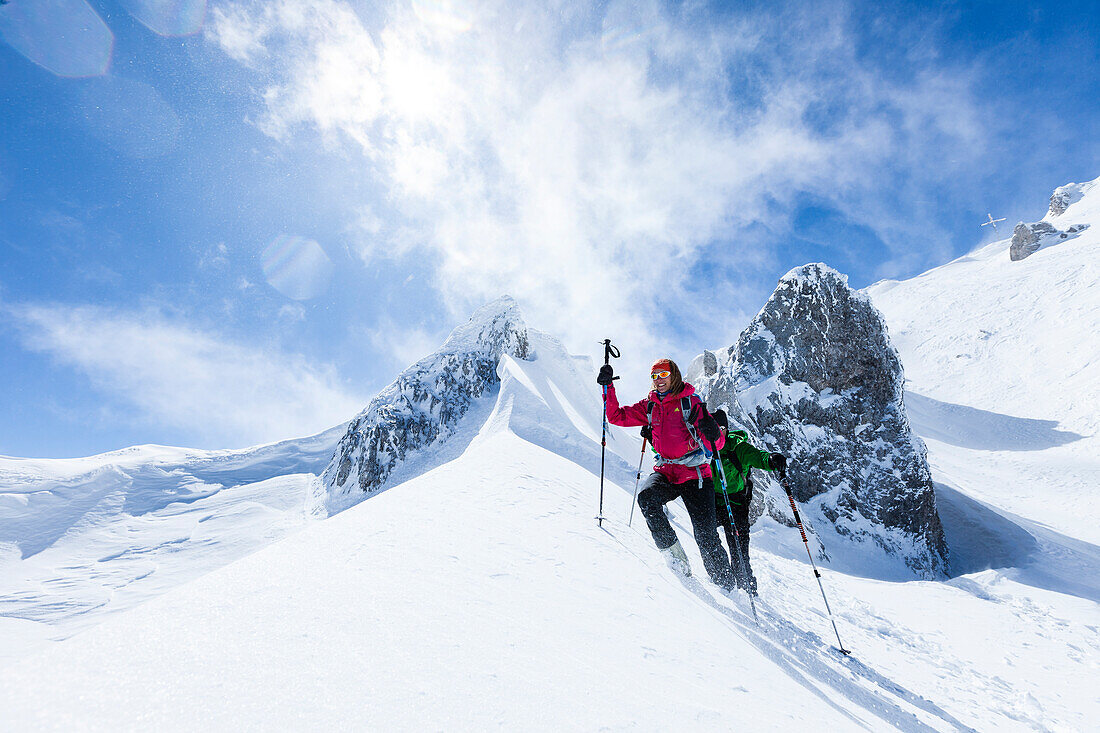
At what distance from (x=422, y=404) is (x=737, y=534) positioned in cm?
3036

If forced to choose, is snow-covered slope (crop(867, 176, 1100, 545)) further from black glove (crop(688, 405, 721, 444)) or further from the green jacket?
black glove (crop(688, 405, 721, 444))

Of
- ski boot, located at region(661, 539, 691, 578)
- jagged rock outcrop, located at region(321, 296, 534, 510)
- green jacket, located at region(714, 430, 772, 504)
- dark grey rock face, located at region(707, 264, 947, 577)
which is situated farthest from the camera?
jagged rock outcrop, located at region(321, 296, 534, 510)

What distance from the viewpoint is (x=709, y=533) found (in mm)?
5094

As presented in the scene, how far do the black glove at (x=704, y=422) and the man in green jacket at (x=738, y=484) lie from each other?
6.2 inches

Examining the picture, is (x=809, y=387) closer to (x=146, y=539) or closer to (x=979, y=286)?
(x=146, y=539)

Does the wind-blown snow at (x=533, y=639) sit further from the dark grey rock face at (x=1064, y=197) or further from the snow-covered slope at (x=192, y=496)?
the dark grey rock face at (x=1064, y=197)

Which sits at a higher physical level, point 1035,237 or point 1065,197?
point 1065,197

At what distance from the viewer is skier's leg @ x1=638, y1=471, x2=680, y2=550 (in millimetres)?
5125

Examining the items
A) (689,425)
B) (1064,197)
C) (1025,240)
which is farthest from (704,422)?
(1064,197)

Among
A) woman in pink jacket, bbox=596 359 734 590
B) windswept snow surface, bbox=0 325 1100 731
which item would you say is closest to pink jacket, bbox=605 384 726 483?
woman in pink jacket, bbox=596 359 734 590

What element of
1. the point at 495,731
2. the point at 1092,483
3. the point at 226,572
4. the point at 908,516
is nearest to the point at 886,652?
the point at 495,731

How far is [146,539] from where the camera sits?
2902cm

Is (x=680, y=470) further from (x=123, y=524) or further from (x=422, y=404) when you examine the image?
(x=123, y=524)

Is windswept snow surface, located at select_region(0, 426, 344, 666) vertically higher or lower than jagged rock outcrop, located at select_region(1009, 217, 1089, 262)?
lower
